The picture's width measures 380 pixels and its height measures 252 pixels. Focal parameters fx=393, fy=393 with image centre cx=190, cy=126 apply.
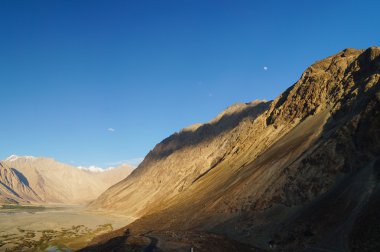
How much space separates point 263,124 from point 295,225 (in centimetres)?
5488

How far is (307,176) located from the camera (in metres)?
50.1

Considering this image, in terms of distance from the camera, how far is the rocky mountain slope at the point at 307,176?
125 feet

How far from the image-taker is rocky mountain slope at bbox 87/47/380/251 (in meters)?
38.1

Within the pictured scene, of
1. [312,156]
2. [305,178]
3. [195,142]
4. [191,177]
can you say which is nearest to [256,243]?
[305,178]

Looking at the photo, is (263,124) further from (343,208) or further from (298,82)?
(343,208)

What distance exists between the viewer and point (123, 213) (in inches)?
6289

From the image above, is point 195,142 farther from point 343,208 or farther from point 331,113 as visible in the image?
point 343,208

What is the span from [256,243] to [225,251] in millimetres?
8262

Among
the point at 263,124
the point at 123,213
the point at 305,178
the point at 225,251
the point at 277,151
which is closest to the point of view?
the point at 225,251

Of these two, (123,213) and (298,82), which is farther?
(123,213)

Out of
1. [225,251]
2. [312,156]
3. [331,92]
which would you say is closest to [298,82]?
[331,92]

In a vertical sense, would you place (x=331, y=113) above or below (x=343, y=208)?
above

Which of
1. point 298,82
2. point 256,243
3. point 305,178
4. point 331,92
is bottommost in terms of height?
point 256,243

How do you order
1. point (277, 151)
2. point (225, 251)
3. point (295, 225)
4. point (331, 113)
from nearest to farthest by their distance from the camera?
point (225, 251), point (295, 225), point (331, 113), point (277, 151)
